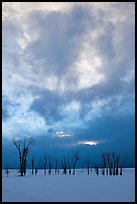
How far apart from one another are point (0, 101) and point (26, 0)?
2.48 feet

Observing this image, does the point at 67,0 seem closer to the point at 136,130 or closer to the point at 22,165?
the point at 136,130

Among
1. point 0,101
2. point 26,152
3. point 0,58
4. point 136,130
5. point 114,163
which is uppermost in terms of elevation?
point 0,58

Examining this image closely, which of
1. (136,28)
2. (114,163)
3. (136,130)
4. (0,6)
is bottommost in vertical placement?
(114,163)

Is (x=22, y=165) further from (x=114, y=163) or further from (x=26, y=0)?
(x=26, y=0)

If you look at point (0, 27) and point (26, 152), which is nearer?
point (0, 27)

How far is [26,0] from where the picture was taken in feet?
6.41

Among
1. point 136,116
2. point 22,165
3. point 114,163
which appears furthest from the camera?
point 114,163

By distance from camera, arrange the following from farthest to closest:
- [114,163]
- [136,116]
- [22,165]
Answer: [114,163]
[22,165]
[136,116]

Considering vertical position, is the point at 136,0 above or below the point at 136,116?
above

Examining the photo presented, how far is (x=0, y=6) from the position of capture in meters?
1.99

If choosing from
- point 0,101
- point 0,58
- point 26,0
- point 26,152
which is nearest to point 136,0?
point 26,0

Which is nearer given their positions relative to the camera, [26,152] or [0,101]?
[0,101]

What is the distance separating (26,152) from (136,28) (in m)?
22.1

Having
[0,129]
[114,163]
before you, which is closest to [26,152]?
[114,163]
